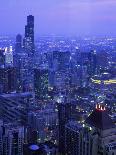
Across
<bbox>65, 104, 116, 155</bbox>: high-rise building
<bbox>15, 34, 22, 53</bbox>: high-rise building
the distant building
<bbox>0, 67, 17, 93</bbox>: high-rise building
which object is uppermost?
<bbox>15, 34, 22, 53</bbox>: high-rise building

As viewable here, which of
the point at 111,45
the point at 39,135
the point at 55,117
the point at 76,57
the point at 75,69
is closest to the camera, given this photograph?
the point at 39,135

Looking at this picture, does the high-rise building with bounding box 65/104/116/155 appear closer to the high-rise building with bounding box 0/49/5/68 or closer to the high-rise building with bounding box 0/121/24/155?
the high-rise building with bounding box 0/121/24/155

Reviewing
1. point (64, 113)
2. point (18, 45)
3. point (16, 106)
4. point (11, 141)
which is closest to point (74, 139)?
point (11, 141)

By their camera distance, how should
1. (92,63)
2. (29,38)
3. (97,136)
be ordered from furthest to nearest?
(29,38)
(92,63)
(97,136)

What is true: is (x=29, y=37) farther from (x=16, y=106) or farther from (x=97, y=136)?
(x=97, y=136)

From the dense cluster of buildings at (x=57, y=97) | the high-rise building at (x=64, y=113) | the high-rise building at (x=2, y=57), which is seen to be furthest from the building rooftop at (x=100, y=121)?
the high-rise building at (x=2, y=57)

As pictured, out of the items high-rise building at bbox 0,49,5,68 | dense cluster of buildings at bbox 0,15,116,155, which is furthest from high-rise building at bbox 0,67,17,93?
high-rise building at bbox 0,49,5,68

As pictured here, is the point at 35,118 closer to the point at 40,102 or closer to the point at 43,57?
the point at 40,102

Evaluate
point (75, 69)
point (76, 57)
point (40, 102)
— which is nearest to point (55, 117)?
point (40, 102)

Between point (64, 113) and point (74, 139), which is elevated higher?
point (74, 139)

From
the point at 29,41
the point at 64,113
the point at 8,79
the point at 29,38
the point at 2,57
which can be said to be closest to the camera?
the point at 64,113

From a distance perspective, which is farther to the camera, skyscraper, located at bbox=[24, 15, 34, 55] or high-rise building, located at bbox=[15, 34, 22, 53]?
skyscraper, located at bbox=[24, 15, 34, 55]
